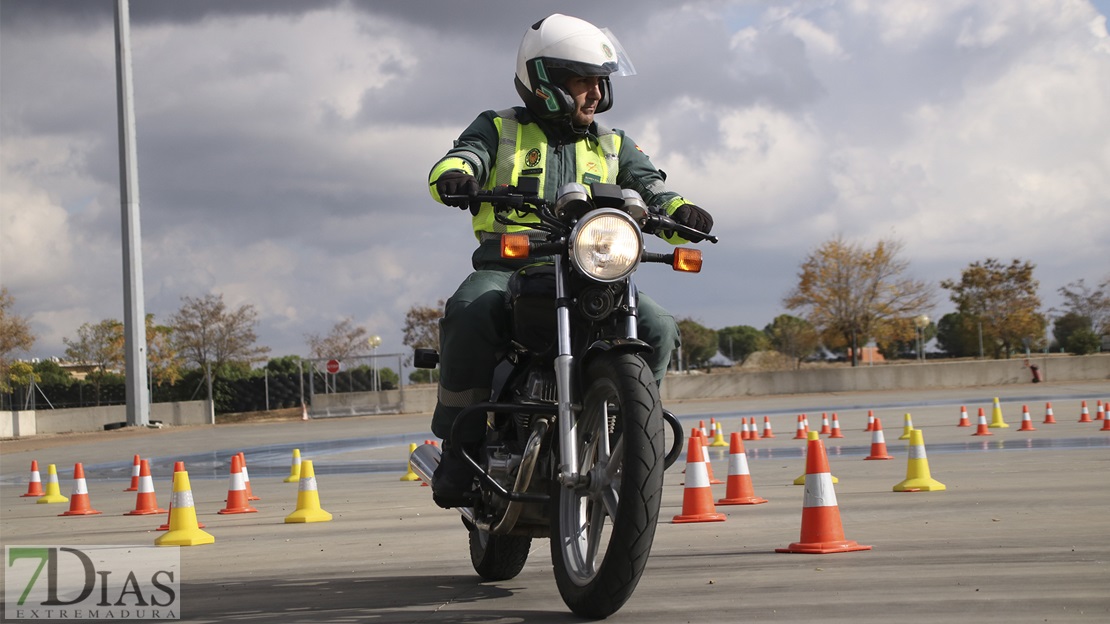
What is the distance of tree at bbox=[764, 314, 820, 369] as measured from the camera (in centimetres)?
7344

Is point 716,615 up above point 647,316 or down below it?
below

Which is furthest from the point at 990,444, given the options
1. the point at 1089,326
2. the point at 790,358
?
the point at 1089,326

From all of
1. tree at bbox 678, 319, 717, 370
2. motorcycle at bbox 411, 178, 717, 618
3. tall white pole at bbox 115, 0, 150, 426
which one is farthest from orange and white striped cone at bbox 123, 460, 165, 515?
tree at bbox 678, 319, 717, 370

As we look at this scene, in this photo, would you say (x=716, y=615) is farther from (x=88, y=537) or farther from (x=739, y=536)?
(x=88, y=537)

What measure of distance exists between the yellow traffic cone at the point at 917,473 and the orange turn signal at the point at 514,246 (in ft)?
22.3

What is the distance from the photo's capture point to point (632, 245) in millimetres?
4699

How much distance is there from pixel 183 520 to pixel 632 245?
5.63 meters

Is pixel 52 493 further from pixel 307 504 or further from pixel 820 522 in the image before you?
pixel 820 522

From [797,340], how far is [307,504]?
229ft

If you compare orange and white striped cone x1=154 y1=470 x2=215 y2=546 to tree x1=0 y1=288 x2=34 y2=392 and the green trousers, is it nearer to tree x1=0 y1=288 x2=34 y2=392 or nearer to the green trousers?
the green trousers

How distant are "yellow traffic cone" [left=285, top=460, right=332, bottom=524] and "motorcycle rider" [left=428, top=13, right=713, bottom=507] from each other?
5197 millimetres

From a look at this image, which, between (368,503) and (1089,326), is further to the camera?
(1089,326)

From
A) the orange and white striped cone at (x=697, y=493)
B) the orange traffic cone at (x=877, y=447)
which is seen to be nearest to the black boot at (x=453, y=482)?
the orange and white striped cone at (x=697, y=493)

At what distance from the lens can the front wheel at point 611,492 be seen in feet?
14.0
